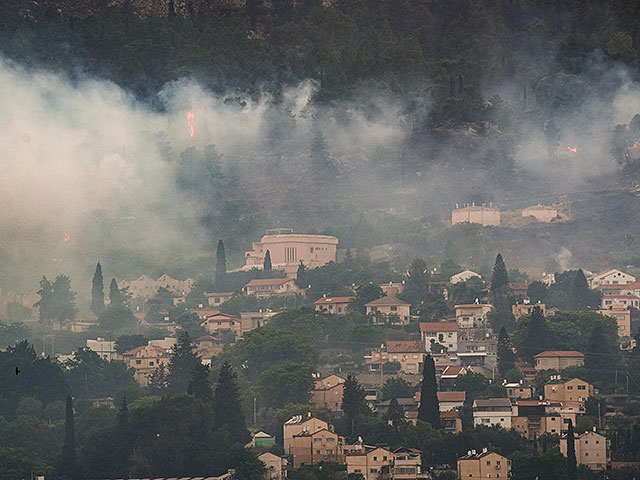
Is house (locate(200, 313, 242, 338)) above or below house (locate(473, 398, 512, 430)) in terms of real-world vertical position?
above

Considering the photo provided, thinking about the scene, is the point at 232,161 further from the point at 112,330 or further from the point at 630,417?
the point at 630,417

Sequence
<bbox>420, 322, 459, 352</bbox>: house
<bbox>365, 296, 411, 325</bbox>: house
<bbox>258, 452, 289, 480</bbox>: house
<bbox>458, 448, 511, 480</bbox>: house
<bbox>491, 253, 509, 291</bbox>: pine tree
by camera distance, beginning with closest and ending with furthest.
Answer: <bbox>458, 448, 511, 480</bbox>: house
<bbox>258, 452, 289, 480</bbox>: house
<bbox>420, 322, 459, 352</bbox>: house
<bbox>365, 296, 411, 325</bbox>: house
<bbox>491, 253, 509, 291</bbox>: pine tree

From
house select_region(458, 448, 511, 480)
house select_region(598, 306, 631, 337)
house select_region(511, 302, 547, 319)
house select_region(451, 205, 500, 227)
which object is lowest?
house select_region(458, 448, 511, 480)

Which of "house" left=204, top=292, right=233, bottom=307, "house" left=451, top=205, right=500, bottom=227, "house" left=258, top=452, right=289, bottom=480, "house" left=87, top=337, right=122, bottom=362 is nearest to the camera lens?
"house" left=258, top=452, right=289, bottom=480

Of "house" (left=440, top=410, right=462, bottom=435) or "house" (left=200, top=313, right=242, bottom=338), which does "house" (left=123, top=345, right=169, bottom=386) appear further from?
"house" (left=440, top=410, right=462, bottom=435)

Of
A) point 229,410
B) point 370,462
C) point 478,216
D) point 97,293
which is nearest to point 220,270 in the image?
point 97,293

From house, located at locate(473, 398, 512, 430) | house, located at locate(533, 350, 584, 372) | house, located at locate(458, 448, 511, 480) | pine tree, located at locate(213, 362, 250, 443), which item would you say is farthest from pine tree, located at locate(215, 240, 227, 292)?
house, located at locate(458, 448, 511, 480)

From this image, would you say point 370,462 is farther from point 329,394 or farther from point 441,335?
point 441,335

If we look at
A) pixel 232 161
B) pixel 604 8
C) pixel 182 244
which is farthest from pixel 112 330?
pixel 604 8
